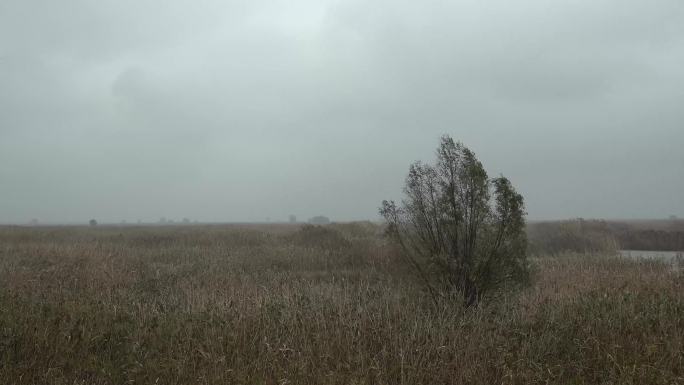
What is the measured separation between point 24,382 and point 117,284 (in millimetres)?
7593

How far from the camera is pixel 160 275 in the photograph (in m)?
12.7

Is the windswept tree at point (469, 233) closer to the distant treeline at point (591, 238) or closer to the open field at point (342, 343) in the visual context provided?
the open field at point (342, 343)

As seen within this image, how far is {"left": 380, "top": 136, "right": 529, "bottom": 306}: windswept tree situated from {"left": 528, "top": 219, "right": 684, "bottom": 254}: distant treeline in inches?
784

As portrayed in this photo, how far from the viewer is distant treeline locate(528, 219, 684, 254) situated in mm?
25641

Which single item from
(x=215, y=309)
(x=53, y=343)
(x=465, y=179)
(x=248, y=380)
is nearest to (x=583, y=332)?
(x=465, y=179)

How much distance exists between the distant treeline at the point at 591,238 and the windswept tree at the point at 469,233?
19.9 m

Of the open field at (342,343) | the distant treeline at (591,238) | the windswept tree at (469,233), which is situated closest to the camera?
the open field at (342,343)

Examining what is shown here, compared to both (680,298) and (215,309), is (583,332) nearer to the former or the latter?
(680,298)

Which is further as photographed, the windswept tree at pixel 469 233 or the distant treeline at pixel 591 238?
the distant treeline at pixel 591 238

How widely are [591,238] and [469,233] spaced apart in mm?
22644

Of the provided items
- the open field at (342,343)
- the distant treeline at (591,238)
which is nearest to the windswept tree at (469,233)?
the open field at (342,343)

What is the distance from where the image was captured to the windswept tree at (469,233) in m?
7.41

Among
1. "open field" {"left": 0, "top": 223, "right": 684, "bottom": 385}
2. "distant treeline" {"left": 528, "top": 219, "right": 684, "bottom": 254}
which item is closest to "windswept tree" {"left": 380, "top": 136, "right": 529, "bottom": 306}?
"open field" {"left": 0, "top": 223, "right": 684, "bottom": 385}

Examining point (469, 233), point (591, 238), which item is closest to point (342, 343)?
point (469, 233)
